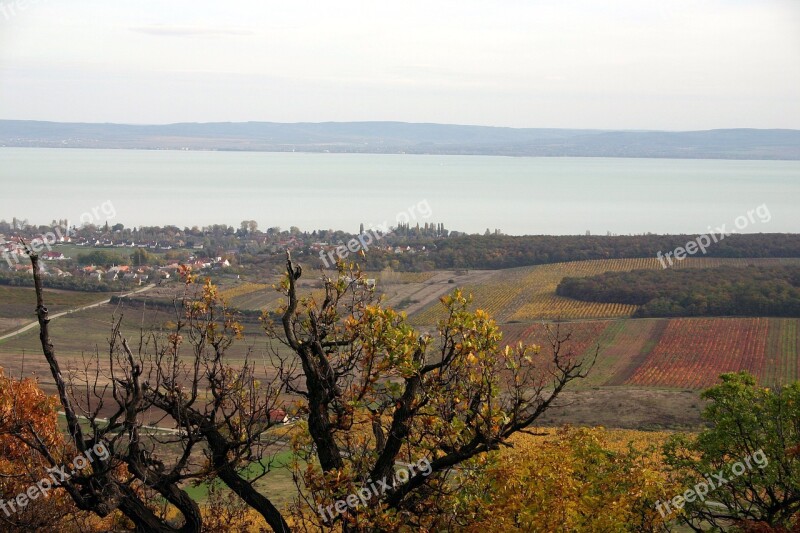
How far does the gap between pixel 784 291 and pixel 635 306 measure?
7725 mm

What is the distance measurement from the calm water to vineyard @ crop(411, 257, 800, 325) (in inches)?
1328

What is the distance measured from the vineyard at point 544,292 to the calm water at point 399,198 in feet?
111

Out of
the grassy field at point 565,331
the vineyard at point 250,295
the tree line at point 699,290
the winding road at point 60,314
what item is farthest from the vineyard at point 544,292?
the winding road at point 60,314

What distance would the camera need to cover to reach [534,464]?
25.6 feet

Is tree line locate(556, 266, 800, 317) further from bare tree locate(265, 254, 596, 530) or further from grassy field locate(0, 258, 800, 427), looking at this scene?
bare tree locate(265, 254, 596, 530)

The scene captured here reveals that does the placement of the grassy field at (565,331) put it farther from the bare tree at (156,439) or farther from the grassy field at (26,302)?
the bare tree at (156,439)

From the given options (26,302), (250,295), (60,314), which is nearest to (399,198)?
(250,295)

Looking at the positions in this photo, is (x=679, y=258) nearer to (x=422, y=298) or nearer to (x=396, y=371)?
(x=422, y=298)

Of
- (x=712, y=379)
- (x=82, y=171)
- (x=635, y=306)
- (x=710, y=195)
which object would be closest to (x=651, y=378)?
(x=712, y=379)

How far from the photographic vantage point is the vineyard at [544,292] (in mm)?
46938

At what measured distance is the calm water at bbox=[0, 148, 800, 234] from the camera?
10444 cm

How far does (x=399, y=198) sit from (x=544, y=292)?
80.8 meters

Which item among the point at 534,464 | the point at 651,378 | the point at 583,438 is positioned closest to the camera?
the point at 534,464

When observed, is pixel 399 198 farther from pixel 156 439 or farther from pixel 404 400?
pixel 156 439
